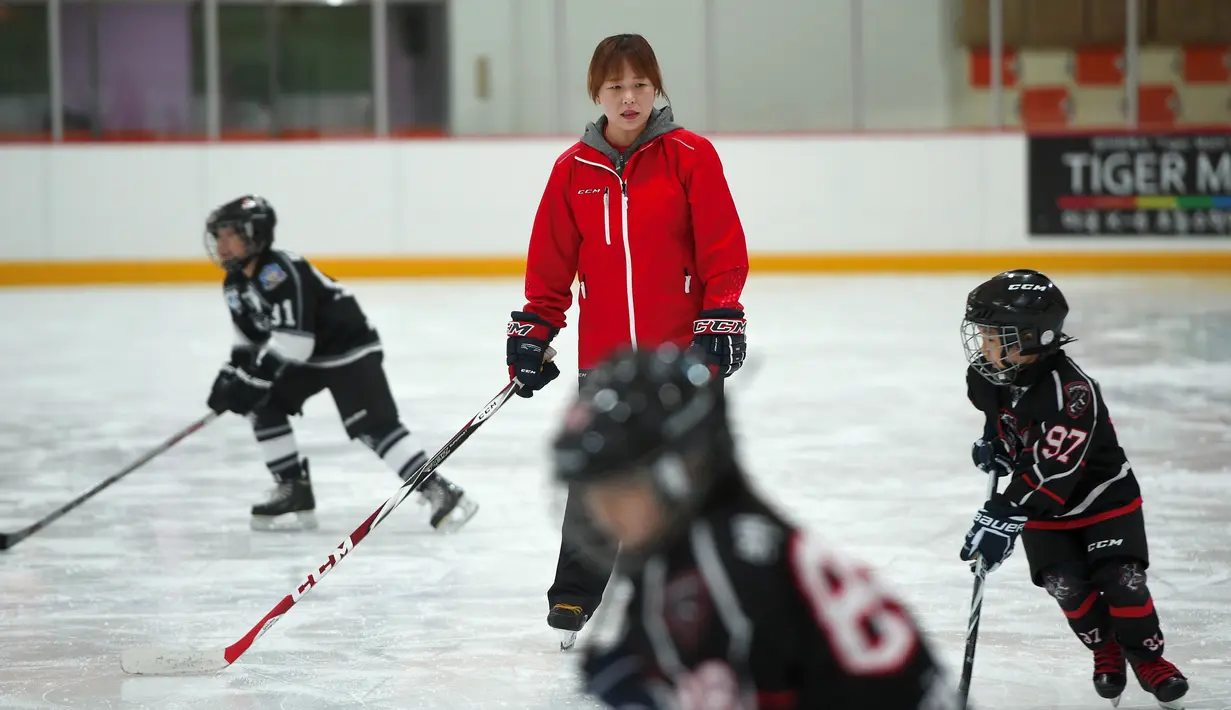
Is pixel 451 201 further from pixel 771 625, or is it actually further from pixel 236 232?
pixel 771 625

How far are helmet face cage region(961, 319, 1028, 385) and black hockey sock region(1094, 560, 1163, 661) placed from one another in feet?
1.19

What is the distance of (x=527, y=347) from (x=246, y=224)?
1105 millimetres

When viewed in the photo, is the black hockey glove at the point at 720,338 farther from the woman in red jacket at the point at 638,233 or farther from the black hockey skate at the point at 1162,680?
the black hockey skate at the point at 1162,680

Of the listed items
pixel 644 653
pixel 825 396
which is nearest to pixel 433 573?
pixel 644 653

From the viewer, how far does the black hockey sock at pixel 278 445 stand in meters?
4.12

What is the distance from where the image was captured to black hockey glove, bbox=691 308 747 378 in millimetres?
2838

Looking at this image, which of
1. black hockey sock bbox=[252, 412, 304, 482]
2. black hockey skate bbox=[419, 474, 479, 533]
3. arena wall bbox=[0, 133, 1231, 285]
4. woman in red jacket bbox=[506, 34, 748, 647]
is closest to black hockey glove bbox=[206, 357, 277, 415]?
black hockey sock bbox=[252, 412, 304, 482]

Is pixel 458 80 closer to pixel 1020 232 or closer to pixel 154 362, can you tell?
pixel 1020 232

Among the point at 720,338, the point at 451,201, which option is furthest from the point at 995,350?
the point at 451,201

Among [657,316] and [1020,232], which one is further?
[1020,232]

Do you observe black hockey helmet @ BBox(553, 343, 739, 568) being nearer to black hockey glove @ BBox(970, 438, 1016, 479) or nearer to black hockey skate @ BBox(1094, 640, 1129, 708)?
black hockey glove @ BBox(970, 438, 1016, 479)

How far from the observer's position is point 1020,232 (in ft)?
38.9

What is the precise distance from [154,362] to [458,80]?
228 inches

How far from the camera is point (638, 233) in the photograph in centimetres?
290
